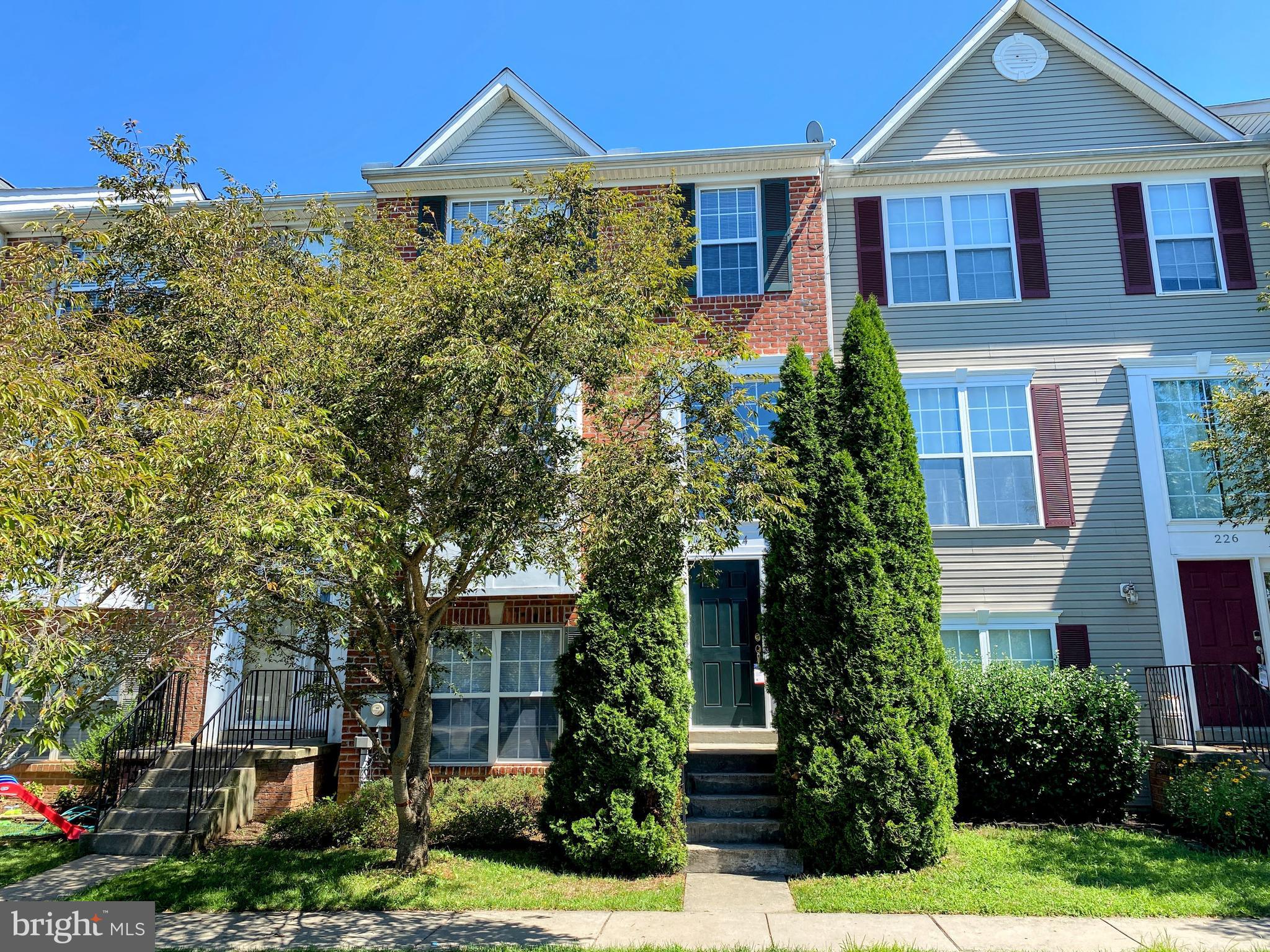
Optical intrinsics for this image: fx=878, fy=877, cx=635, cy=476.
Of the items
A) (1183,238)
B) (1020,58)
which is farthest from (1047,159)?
(1183,238)

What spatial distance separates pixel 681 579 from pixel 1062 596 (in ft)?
20.5

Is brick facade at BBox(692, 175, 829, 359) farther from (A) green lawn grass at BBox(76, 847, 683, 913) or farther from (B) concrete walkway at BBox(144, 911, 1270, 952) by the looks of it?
(B) concrete walkway at BBox(144, 911, 1270, 952)

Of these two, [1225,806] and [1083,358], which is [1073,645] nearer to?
[1225,806]

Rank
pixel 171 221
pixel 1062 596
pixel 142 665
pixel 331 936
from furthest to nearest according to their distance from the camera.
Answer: pixel 1062 596, pixel 171 221, pixel 331 936, pixel 142 665

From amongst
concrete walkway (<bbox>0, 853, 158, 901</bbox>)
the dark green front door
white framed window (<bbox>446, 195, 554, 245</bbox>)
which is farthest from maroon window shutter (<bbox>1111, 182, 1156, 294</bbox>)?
concrete walkway (<bbox>0, 853, 158, 901</bbox>)

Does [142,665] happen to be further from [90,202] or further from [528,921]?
[90,202]

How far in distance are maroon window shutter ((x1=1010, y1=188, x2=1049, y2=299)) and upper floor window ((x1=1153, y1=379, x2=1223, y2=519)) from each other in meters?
2.19

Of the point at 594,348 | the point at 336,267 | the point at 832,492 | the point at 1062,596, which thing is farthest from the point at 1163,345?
the point at 336,267

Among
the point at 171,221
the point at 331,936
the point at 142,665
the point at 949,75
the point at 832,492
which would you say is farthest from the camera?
the point at 949,75

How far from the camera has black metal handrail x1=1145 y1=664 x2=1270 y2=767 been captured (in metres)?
10.8

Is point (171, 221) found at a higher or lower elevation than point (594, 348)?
higher

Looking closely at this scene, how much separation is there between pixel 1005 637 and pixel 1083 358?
421 cm

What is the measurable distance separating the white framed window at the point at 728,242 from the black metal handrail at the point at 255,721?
25.7 ft

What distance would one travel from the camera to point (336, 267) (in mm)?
9227
